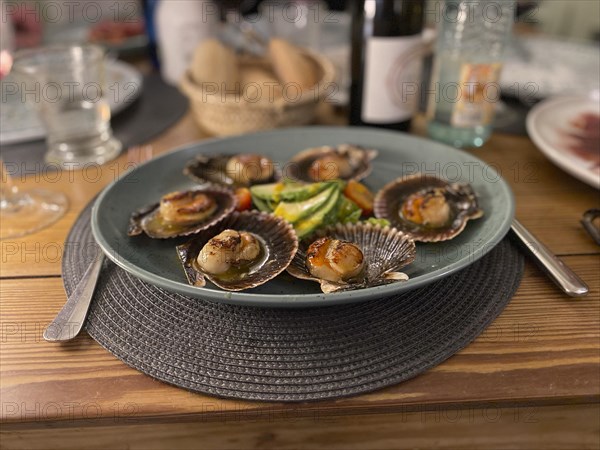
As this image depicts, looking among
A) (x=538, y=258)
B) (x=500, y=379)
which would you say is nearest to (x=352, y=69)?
(x=538, y=258)

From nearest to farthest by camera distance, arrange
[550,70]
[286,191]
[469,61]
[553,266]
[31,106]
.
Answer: [553,266] < [286,191] < [469,61] < [31,106] < [550,70]

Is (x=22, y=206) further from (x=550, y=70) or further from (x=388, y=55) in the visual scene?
(x=550, y=70)

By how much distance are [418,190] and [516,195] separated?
0.23 m

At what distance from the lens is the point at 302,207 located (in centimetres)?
77

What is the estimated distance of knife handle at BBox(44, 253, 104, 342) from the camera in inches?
24.0

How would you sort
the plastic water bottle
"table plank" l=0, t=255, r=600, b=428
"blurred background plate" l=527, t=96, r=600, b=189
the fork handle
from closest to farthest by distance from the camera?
"table plank" l=0, t=255, r=600, b=428, the fork handle, "blurred background plate" l=527, t=96, r=600, b=189, the plastic water bottle

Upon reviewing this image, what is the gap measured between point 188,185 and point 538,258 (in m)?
0.60

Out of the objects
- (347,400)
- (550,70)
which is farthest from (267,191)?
(550,70)

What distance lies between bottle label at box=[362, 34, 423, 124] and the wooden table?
0.51 metres

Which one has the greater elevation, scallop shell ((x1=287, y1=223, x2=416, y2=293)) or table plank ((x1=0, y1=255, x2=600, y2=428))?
scallop shell ((x1=287, y1=223, x2=416, y2=293))

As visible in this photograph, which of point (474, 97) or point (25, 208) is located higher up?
point (474, 97)

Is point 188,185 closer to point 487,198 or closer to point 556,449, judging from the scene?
point 487,198

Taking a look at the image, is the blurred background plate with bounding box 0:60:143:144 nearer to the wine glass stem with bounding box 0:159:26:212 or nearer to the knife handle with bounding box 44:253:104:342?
the wine glass stem with bounding box 0:159:26:212

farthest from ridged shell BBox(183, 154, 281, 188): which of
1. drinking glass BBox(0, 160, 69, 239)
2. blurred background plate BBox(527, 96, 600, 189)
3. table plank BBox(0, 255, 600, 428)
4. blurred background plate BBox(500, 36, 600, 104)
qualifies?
blurred background plate BBox(500, 36, 600, 104)
